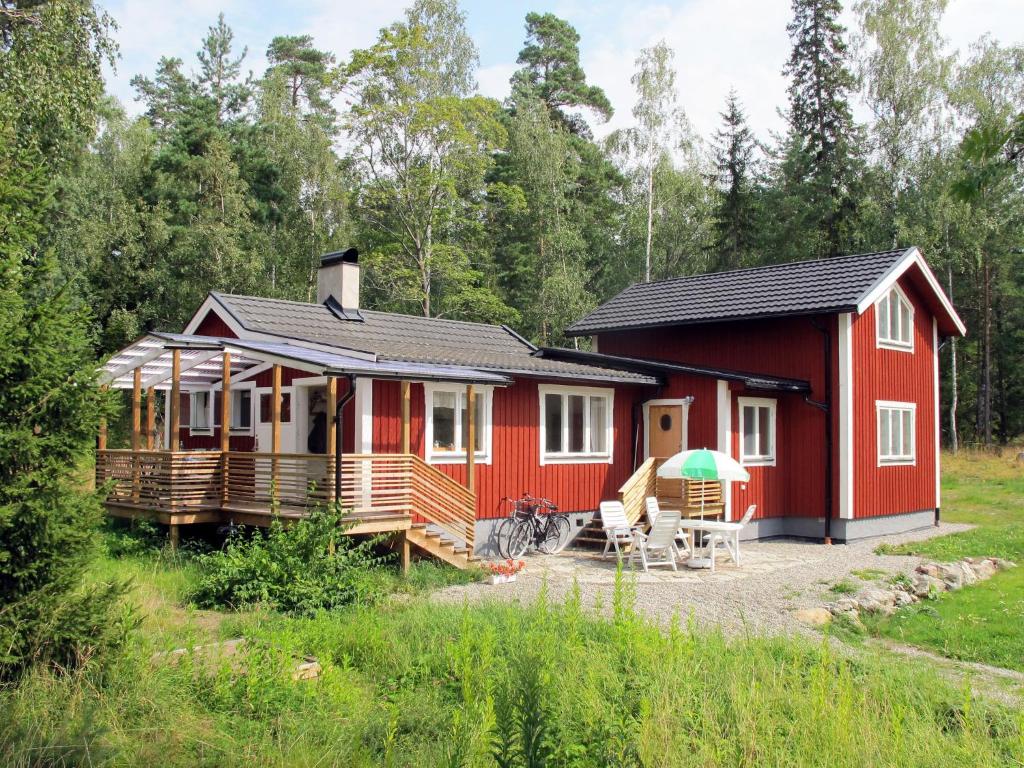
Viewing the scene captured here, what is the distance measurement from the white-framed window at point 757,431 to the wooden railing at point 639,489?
1.83m

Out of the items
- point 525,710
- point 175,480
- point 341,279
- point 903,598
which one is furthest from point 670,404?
point 525,710

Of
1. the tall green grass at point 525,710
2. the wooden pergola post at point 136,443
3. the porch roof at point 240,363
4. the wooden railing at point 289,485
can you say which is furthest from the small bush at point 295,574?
the wooden pergola post at point 136,443

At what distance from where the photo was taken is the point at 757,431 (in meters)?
17.2

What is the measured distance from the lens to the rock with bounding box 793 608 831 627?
31.5 ft

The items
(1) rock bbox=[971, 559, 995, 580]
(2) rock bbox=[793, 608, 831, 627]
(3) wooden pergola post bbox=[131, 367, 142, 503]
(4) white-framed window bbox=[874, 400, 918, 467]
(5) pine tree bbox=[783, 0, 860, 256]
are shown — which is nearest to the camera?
(2) rock bbox=[793, 608, 831, 627]

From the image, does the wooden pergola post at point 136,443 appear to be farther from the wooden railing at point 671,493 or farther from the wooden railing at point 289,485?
the wooden railing at point 671,493

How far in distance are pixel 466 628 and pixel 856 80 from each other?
32764 mm

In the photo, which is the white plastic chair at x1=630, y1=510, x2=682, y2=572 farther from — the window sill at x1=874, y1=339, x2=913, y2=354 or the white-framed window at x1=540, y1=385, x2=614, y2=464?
the window sill at x1=874, y1=339, x2=913, y2=354

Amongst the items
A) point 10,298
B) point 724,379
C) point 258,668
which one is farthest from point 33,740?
point 724,379

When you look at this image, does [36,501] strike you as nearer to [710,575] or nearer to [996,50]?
[710,575]

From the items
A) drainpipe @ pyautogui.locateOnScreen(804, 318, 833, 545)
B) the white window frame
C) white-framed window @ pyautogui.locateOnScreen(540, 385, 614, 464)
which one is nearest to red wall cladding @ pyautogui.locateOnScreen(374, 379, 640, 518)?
white-framed window @ pyautogui.locateOnScreen(540, 385, 614, 464)

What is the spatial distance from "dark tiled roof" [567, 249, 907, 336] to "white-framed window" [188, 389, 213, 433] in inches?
327

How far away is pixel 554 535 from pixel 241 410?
5934 millimetres

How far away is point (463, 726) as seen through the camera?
475cm
